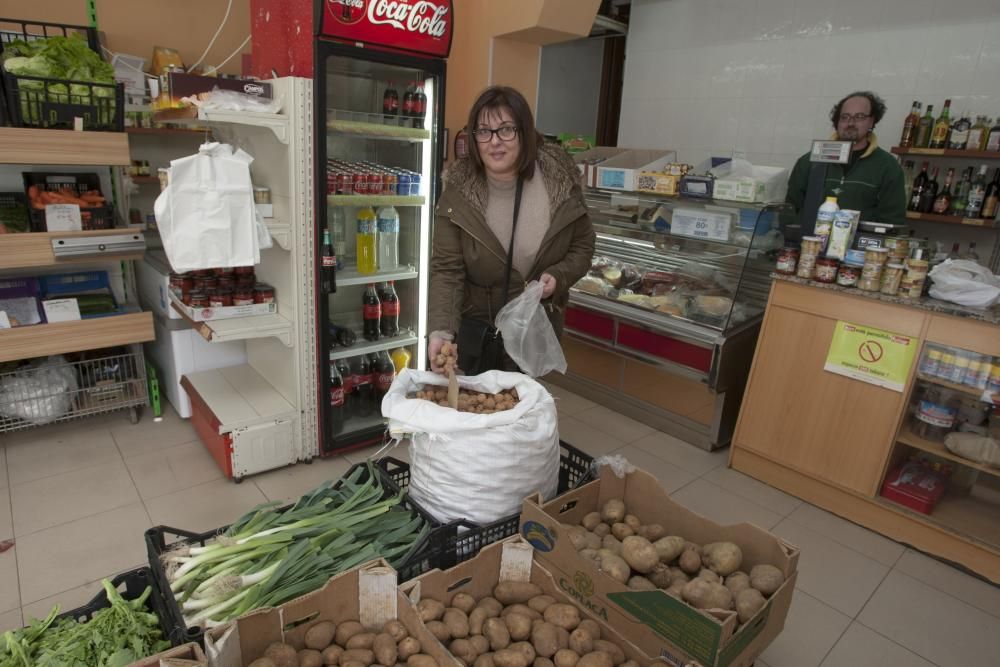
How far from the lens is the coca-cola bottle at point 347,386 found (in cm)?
345

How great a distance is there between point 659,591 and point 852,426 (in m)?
2.00

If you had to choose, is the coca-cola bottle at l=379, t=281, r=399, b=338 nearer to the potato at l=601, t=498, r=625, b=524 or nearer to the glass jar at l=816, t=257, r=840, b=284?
the potato at l=601, t=498, r=625, b=524

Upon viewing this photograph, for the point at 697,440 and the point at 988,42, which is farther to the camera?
the point at 988,42

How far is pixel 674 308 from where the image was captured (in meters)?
3.74

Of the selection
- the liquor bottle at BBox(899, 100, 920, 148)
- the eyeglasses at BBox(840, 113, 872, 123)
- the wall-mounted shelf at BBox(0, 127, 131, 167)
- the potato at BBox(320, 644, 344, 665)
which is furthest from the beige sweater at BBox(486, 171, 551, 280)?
the liquor bottle at BBox(899, 100, 920, 148)

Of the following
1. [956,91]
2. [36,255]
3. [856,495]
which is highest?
[956,91]

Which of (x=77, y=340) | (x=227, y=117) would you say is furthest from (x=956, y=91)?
(x=77, y=340)

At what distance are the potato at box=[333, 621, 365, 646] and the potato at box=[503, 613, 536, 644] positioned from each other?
37 centimetres

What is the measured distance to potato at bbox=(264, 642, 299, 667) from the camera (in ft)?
4.43

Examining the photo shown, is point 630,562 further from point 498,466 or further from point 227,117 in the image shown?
point 227,117

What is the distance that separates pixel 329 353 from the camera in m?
3.15

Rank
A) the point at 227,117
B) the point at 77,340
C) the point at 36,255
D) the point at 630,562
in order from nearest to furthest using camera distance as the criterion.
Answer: the point at 630,562
the point at 227,117
the point at 36,255
the point at 77,340

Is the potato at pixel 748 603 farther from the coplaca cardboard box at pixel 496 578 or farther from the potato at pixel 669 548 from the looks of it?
the coplaca cardboard box at pixel 496 578

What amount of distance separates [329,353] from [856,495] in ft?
8.88
